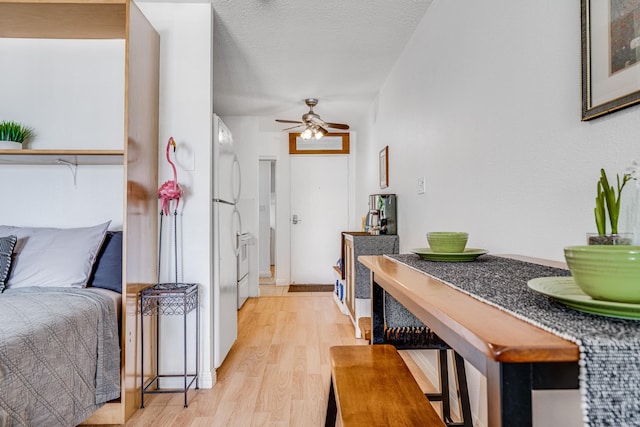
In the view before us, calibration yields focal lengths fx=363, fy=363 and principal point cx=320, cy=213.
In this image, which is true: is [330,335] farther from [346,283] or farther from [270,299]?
[270,299]

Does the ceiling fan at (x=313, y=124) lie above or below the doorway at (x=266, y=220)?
above

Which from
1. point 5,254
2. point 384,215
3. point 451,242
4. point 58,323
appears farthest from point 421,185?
point 5,254

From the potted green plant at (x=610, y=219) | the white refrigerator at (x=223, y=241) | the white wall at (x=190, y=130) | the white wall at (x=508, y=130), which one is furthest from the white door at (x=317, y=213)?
the potted green plant at (x=610, y=219)

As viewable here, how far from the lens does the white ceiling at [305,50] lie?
2.38m

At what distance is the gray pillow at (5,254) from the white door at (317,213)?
12.2ft

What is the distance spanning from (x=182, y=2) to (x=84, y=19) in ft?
1.88

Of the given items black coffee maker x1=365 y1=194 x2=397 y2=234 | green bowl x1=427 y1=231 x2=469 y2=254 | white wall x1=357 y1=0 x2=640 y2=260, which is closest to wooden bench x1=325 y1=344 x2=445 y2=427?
green bowl x1=427 y1=231 x2=469 y2=254

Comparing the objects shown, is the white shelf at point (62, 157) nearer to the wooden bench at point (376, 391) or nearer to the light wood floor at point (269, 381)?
the light wood floor at point (269, 381)

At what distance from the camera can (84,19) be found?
204cm

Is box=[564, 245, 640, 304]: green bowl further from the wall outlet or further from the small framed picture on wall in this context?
the small framed picture on wall

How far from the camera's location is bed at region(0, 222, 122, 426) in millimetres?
1284

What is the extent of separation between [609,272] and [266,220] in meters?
6.17

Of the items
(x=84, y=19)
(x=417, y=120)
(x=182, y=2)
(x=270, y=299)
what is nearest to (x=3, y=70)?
(x=84, y=19)

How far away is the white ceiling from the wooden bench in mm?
2094
